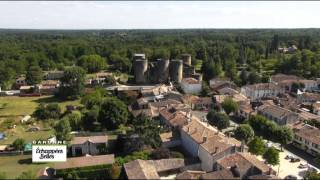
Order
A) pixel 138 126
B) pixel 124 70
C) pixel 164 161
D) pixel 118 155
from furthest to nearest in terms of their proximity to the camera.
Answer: pixel 124 70
pixel 138 126
pixel 118 155
pixel 164 161

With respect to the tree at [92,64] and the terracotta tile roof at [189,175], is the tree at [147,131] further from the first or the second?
the tree at [92,64]

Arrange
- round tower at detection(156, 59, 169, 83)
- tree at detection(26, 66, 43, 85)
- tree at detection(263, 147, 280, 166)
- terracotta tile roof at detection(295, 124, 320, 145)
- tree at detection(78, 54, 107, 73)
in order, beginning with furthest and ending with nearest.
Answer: tree at detection(78, 54, 107, 73), tree at detection(26, 66, 43, 85), round tower at detection(156, 59, 169, 83), terracotta tile roof at detection(295, 124, 320, 145), tree at detection(263, 147, 280, 166)

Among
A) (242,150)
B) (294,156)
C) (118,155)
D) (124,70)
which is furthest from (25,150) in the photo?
(124,70)

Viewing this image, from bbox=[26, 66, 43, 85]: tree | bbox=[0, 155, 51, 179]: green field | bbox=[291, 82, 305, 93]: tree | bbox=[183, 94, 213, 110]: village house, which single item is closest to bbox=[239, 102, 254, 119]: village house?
bbox=[183, 94, 213, 110]: village house

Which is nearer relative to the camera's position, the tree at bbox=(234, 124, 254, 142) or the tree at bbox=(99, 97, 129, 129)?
the tree at bbox=(234, 124, 254, 142)

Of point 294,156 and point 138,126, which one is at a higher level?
point 138,126

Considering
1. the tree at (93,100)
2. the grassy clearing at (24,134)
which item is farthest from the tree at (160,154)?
the tree at (93,100)

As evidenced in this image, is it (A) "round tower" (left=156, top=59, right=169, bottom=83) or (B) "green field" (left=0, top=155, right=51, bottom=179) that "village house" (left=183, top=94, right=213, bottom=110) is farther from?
(B) "green field" (left=0, top=155, right=51, bottom=179)

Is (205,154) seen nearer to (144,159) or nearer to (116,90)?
(144,159)
